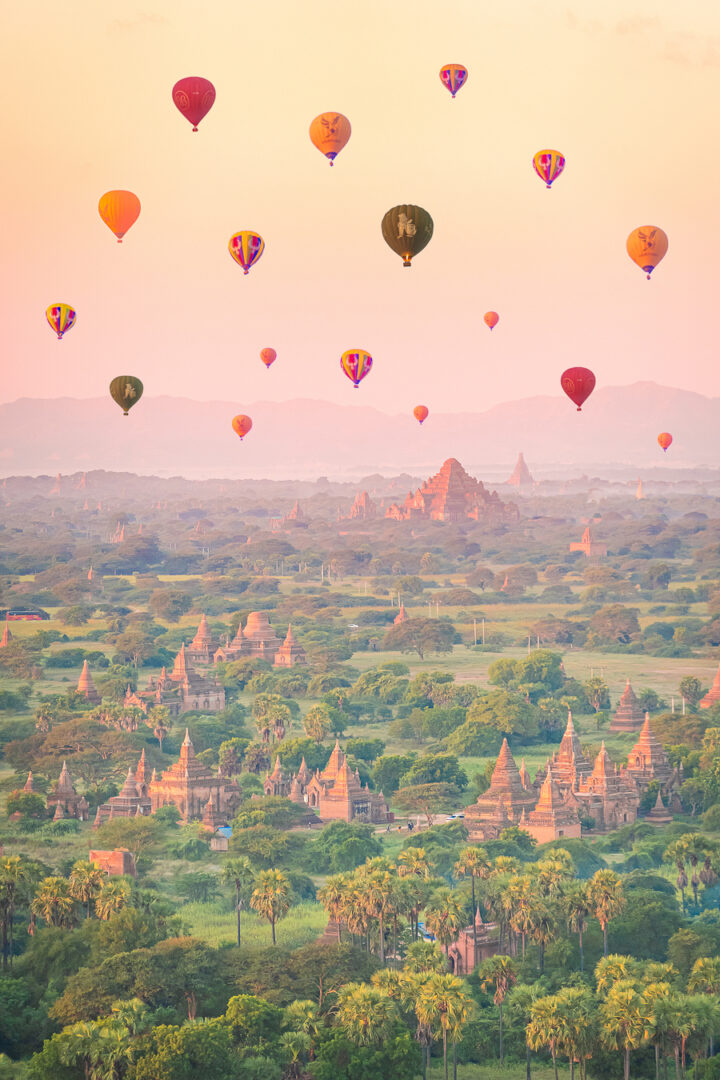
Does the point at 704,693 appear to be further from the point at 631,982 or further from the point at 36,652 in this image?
the point at 631,982

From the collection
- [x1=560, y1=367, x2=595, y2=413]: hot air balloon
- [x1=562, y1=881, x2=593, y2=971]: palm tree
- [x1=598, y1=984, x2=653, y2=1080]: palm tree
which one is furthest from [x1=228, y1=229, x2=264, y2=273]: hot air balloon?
[x1=598, y1=984, x2=653, y2=1080]: palm tree

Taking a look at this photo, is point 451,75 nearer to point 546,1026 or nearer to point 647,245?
point 647,245

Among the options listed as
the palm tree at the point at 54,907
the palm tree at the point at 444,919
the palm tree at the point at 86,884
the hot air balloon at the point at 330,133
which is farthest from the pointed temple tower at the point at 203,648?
the palm tree at the point at 444,919

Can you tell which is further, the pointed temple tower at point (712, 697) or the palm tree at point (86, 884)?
the pointed temple tower at point (712, 697)

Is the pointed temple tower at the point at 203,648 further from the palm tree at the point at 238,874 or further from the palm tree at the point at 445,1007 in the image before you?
the palm tree at the point at 445,1007

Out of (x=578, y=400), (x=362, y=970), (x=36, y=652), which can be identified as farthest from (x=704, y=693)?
(x=362, y=970)

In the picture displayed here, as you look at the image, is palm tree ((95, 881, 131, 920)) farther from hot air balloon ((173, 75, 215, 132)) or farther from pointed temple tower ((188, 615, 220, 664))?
pointed temple tower ((188, 615, 220, 664))
